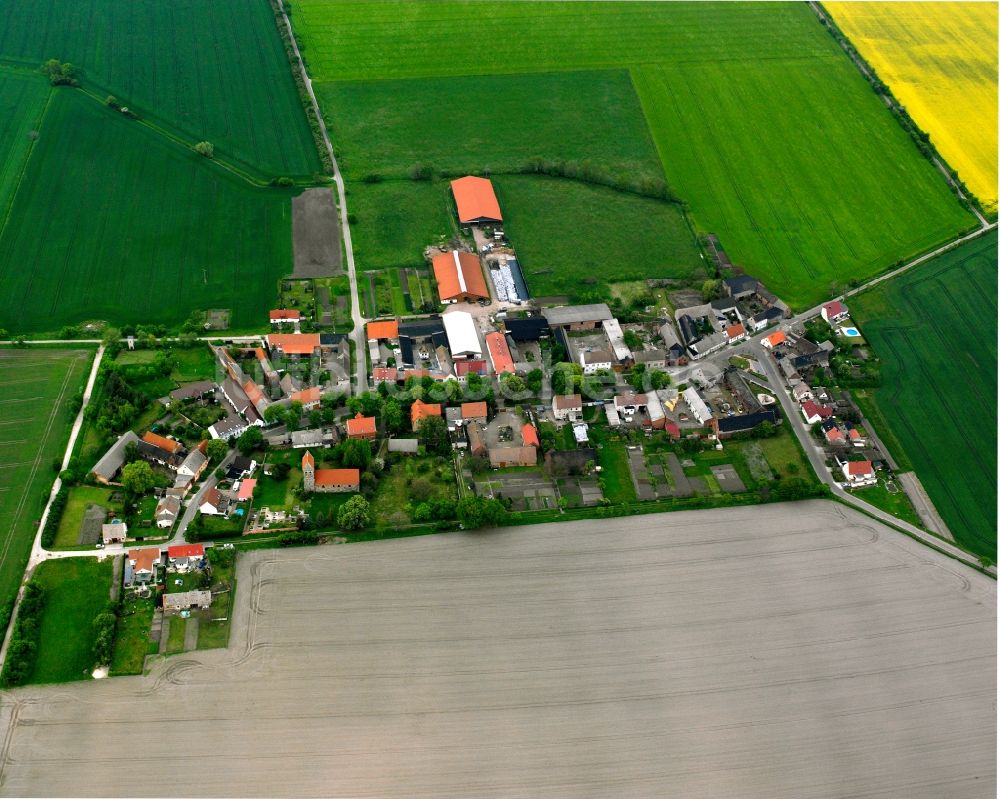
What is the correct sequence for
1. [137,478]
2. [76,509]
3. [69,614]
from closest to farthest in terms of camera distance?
1. [69,614]
2. [76,509]
3. [137,478]

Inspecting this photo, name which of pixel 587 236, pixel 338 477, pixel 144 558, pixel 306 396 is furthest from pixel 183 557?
pixel 587 236

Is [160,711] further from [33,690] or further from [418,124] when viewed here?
[418,124]

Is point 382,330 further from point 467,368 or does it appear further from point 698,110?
point 698,110

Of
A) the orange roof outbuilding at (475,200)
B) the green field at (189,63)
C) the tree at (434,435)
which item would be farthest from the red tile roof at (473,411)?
the green field at (189,63)

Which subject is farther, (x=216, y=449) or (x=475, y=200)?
(x=475, y=200)

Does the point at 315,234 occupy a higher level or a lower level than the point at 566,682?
higher

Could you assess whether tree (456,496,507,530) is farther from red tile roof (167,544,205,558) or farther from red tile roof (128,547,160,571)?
red tile roof (128,547,160,571)

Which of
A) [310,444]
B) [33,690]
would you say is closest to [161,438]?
[310,444]
